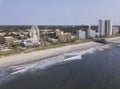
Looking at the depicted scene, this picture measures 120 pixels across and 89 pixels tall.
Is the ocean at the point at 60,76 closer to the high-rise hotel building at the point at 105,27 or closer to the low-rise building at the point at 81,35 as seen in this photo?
the low-rise building at the point at 81,35

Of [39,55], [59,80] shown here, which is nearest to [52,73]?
[59,80]

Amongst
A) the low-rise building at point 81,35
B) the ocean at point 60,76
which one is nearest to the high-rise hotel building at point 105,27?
the low-rise building at point 81,35

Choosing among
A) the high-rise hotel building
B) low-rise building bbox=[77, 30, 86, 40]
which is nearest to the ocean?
low-rise building bbox=[77, 30, 86, 40]

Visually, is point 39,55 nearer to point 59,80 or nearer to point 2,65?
point 2,65

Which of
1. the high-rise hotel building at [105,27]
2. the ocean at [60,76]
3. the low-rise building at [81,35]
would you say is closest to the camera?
the ocean at [60,76]

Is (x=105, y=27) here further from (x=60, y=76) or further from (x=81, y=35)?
(x=60, y=76)

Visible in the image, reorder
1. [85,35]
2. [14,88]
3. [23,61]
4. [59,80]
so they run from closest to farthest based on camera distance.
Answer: [14,88] < [59,80] < [23,61] < [85,35]

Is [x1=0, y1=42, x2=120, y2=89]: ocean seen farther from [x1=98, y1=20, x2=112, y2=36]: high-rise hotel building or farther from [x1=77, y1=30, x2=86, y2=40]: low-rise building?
[x1=98, y1=20, x2=112, y2=36]: high-rise hotel building

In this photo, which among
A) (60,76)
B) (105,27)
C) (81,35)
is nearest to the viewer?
(60,76)

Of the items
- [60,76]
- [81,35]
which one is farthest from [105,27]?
[60,76]

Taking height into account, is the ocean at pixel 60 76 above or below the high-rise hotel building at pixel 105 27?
below

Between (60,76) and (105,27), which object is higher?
(105,27)
